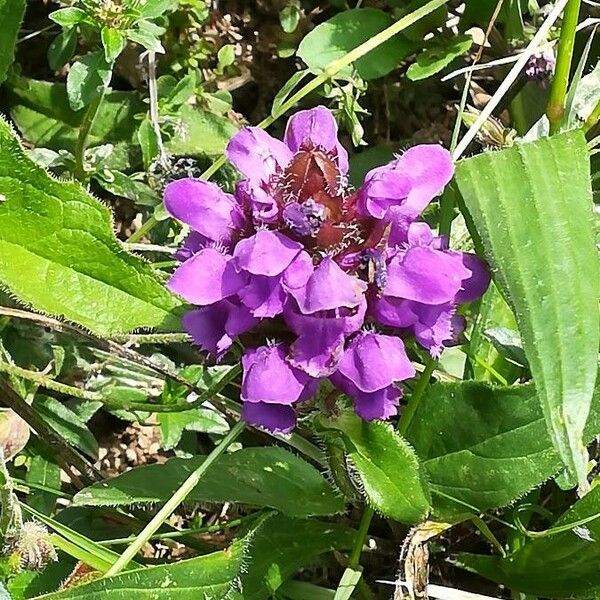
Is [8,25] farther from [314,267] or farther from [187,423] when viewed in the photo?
[314,267]

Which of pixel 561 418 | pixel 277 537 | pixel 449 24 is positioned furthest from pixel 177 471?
pixel 449 24

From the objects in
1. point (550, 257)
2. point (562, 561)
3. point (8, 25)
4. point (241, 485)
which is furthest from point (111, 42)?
point (562, 561)

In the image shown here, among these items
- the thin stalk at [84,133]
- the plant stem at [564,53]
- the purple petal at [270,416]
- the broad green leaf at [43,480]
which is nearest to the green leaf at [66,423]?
the broad green leaf at [43,480]

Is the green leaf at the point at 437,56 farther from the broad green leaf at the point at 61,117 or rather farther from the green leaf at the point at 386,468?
the green leaf at the point at 386,468

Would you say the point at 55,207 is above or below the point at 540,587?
above

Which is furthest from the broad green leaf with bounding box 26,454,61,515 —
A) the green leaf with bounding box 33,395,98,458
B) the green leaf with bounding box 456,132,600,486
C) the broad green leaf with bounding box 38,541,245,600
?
the green leaf with bounding box 456,132,600,486

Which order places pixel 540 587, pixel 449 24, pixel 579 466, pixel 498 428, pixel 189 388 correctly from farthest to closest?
pixel 449 24 → pixel 189 388 → pixel 540 587 → pixel 498 428 → pixel 579 466

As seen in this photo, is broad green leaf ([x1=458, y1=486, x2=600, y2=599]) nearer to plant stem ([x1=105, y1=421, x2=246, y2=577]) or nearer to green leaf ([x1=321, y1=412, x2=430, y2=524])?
green leaf ([x1=321, y1=412, x2=430, y2=524])

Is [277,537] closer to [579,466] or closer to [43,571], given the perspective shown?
[43,571]
